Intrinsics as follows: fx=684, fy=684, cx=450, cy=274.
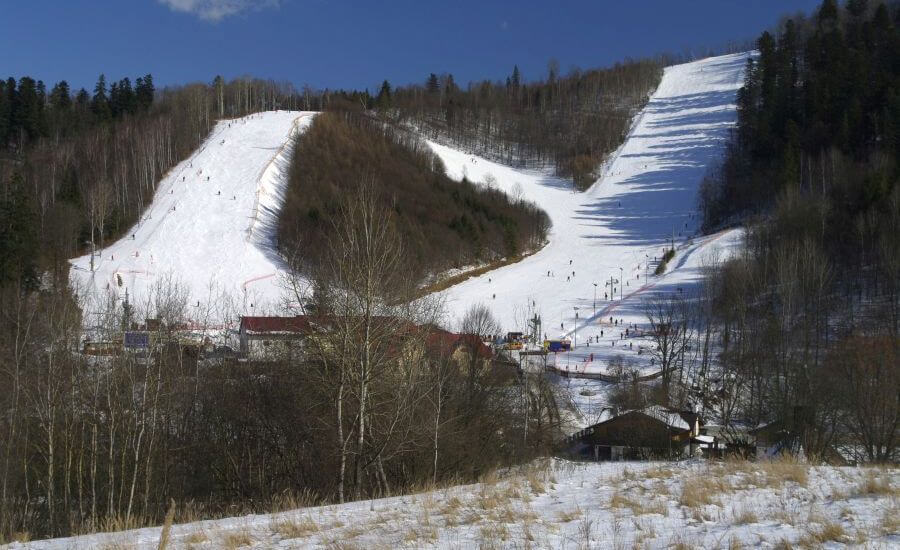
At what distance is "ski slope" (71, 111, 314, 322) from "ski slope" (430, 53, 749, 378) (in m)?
18.3

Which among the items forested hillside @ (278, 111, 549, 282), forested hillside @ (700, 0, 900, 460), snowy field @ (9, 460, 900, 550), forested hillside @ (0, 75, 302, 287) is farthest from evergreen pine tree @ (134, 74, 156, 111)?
snowy field @ (9, 460, 900, 550)

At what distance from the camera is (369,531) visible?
22.7 ft

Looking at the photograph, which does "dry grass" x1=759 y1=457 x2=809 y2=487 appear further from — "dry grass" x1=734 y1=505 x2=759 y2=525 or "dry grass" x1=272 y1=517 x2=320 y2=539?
"dry grass" x1=272 y1=517 x2=320 y2=539

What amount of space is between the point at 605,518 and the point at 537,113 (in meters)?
154

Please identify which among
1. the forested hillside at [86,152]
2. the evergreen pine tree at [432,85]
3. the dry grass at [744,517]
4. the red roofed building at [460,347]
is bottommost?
the red roofed building at [460,347]

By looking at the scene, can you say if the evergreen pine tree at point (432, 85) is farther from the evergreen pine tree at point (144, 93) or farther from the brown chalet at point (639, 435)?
the brown chalet at point (639, 435)

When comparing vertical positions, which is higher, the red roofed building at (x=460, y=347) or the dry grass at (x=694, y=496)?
the dry grass at (x=694, y=496)

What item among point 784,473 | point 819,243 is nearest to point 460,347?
point 784,473

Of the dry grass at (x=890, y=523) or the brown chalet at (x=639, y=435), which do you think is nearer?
the dry grass at (x=890, y=523)

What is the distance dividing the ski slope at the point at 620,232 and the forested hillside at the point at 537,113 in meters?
4.59

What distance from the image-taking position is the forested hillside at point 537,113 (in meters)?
135

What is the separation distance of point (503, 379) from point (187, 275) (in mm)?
40299

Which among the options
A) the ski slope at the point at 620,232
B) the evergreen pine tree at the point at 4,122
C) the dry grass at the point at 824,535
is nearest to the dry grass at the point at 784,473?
the dry grass at the point at 824,535

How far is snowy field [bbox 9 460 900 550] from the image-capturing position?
6055 mm
